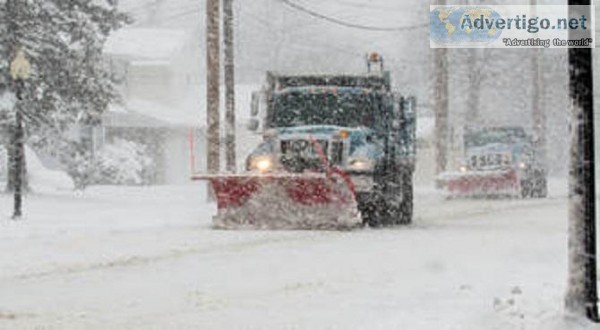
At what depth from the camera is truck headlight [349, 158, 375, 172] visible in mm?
18250

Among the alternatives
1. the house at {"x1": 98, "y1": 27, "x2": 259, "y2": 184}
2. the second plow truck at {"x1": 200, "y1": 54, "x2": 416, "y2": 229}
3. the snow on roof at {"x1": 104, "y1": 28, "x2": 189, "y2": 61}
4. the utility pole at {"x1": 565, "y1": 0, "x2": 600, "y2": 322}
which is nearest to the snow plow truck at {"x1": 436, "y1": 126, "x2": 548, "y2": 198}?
the second plow truck at {"x1": 200, "y1": 54, "x2": 416, "y2": 229}

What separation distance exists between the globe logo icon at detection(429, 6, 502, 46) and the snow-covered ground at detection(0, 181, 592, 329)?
75.8 ft

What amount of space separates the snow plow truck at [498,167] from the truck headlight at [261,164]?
13.1m

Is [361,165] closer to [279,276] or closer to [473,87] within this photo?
[279,276]

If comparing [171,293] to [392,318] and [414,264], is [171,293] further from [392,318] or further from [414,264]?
[414,264]

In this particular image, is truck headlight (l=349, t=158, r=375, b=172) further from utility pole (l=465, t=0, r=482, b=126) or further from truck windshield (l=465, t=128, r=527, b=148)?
utility pole (l=465, t=0, r=482, b=126)

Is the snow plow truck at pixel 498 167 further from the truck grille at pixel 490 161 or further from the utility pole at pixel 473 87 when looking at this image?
the utility pole at pixel 473 87

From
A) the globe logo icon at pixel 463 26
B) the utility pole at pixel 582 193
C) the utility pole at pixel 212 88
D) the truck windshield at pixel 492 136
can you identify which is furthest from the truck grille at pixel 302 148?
the globe logo icon at pixel 463 26

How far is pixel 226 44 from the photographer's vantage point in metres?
27.7

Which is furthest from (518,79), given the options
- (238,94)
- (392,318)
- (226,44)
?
(392,318)

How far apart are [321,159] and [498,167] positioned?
14954 millimetres

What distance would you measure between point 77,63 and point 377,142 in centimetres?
1179

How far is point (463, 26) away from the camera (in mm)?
53562

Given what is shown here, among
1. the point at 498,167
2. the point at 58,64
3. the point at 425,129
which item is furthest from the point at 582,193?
the point at 425,129
